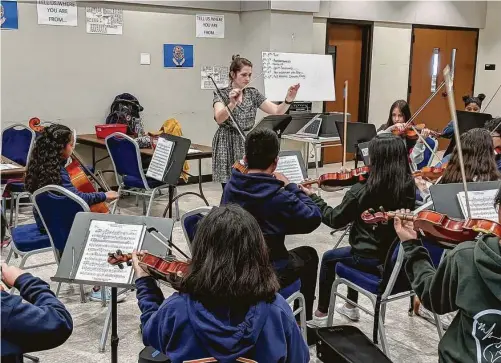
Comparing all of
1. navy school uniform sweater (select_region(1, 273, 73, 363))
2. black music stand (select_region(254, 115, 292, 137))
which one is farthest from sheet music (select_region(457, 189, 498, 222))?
black music stand (select_region(254, 115, 292, 137))

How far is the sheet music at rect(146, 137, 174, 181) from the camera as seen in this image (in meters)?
4.01

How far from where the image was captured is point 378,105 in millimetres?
7797

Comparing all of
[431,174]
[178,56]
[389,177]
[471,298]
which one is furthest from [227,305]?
[178,56]

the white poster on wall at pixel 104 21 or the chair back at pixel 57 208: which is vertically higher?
the white poster on wall at pixel 104 21

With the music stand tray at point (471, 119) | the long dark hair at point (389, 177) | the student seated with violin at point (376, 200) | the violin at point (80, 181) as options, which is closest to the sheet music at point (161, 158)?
the violin at point (80, 181)

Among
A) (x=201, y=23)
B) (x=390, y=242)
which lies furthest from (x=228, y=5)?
(x=390, y=242)

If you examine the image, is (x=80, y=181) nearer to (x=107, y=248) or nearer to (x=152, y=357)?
(x=107, y=248)

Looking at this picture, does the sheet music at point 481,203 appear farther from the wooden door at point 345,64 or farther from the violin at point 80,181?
the wooden door at point 345,64

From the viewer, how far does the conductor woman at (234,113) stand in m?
3.92

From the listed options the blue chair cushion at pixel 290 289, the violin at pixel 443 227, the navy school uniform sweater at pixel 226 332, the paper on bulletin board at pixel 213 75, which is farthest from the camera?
the paper on bulletin board at pixel 213 75

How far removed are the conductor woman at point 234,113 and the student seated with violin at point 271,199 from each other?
149 cm

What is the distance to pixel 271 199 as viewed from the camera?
7.82ft

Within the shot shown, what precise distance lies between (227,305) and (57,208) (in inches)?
65.1

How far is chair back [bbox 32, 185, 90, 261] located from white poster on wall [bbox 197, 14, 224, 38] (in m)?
3.84
